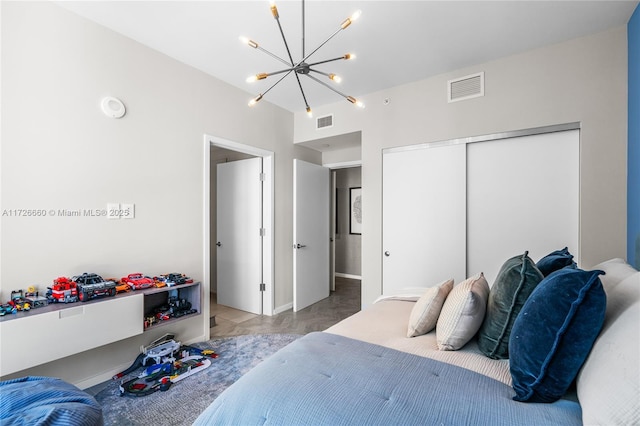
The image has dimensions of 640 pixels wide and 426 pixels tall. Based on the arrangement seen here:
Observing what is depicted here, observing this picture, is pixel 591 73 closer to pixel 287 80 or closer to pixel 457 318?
pixel 457 318

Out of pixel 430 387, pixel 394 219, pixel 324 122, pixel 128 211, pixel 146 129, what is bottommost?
pixel 430 387

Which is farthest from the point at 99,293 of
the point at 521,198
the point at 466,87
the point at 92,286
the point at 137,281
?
the point at 466,87

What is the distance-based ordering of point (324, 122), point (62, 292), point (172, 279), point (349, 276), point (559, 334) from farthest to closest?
1. point (349, 276)
2. point (324, 122)
3. point (172, 279)
4. point (62, 292)
5. point (559, 334)

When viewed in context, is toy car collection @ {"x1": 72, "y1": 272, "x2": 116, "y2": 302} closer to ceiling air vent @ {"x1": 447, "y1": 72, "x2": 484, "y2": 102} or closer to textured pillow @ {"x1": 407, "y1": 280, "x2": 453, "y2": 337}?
textured pillow @ {"x1": 407, "y1": 280, "x2": 453, "y2": 337}

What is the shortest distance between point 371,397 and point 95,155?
257cm

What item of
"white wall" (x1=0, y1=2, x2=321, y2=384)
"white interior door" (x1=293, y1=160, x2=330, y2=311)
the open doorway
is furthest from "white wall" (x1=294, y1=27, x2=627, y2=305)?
the open doorway

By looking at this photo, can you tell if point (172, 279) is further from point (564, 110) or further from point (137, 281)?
point (564, 110)

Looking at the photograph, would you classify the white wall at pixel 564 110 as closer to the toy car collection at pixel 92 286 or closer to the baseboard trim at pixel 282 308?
the baseboard trim at pixel 282 308

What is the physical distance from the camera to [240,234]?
13.4 ft

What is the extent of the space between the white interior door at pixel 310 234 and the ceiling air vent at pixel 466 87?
1985 millimetres

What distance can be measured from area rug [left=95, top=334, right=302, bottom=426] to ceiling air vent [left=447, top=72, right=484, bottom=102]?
3.17m

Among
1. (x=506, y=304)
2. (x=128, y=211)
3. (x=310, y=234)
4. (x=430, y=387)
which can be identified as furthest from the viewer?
(x=310, y=234)

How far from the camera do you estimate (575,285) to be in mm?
925

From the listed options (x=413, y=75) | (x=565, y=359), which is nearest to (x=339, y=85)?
(x=413, y=75)
